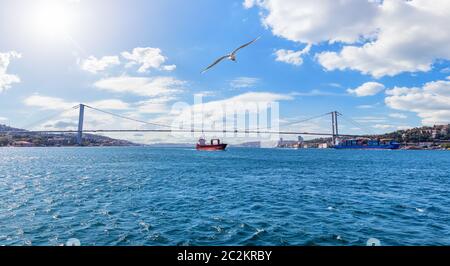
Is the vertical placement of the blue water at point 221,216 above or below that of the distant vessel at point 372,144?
below

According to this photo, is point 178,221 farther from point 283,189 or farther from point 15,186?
point 15,186

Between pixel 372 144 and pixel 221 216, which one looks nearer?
pixel 221 216

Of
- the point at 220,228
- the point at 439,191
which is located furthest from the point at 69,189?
the point at 439,191

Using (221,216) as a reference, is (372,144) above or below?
above

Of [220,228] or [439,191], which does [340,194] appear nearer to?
[439,191]

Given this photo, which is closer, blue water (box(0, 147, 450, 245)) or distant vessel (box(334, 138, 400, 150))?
blue water (box(0, 147, 450, 245))

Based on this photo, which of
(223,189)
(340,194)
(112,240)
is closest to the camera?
(112,240)

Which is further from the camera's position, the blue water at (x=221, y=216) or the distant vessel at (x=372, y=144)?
the distant vessel at (x=372, y=144)

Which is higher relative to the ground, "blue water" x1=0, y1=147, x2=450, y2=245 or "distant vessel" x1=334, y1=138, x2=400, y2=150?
"distant vessel" x1=334, y1=138, x2=400, y2=150

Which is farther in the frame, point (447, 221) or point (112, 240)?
point (447, 221)
